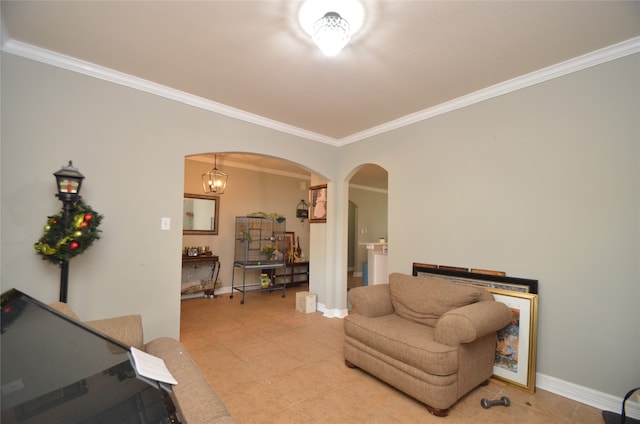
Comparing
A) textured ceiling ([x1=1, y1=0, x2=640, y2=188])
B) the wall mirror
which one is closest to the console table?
the wall mirror

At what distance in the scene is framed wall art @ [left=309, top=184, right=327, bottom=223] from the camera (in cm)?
447

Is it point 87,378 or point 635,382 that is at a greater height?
point 87,378

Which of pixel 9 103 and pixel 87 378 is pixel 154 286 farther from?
pixel 87 378

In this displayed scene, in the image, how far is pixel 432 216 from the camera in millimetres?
3152

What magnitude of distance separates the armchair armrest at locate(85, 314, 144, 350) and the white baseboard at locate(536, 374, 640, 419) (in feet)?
9.97

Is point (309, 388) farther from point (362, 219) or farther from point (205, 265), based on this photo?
point (362, 219)

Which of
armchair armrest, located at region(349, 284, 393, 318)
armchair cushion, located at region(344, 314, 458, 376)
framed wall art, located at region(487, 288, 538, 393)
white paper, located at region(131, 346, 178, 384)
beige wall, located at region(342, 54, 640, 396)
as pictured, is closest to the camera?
white paper, located at region(131, 346, 178, 384)

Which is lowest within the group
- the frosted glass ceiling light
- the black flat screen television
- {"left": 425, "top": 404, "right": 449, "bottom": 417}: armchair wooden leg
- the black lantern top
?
{"left": 425, "top": 404, "right": 449, "bottom": 417}: armchair wooden leg

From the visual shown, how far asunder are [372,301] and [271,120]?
2.49 metres

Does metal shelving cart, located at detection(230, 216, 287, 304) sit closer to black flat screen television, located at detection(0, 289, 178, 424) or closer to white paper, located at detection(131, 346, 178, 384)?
white paper, located at detection(131, 346, 178, 384)

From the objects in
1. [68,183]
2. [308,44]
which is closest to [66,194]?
[68,183]

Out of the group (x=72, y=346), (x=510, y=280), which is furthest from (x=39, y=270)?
(x=510, y=280)

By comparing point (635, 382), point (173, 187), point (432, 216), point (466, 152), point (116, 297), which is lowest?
point (635, 382)

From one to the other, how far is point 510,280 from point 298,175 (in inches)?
197
